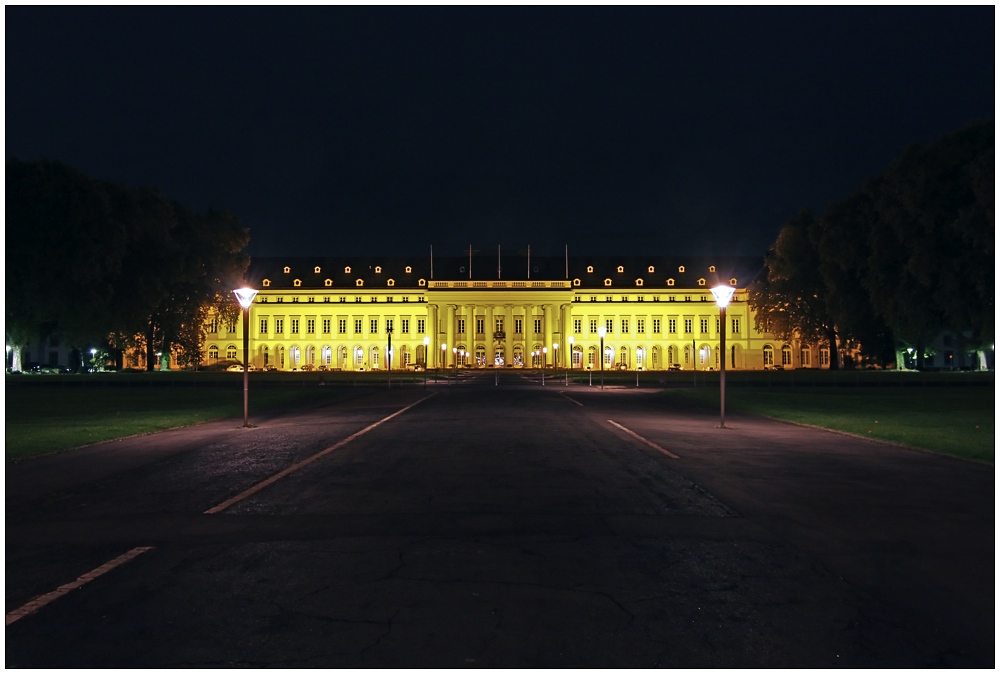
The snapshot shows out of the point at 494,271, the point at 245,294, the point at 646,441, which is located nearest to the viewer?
the point at 646,441

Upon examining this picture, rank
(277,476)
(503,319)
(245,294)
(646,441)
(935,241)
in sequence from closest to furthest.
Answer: (277,476) → (646,441) → (245,294) → (935,241) → (503,319)

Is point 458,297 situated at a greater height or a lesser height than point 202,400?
greater

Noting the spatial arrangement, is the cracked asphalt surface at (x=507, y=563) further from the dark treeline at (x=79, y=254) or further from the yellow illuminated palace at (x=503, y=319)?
the yellow illuminated palace at (x=503, y=319)

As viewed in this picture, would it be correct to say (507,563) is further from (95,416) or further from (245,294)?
(95,416)

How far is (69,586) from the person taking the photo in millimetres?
6188

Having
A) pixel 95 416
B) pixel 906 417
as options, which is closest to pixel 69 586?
pixel 95 416

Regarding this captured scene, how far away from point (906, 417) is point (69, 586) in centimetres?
2382

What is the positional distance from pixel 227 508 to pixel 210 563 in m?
2.70

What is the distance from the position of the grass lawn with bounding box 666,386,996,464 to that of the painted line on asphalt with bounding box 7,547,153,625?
1317cm

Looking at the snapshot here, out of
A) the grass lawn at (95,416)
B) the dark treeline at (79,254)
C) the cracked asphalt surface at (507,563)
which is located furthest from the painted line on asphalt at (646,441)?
the dark treeline at (79,254)

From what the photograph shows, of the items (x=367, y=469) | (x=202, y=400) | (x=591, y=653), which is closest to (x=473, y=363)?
(x=202, y=400)

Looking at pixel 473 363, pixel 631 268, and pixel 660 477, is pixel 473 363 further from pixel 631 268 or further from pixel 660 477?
pixel 660 477

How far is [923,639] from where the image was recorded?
5.10 m

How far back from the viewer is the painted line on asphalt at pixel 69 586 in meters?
5.57
